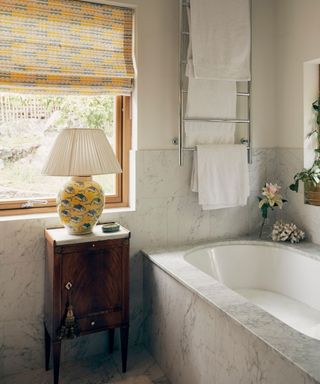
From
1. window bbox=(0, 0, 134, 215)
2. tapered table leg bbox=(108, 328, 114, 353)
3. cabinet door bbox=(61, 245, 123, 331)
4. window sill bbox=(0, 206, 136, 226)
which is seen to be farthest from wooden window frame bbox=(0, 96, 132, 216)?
tapered table leg bbox=(108, 328, 114, 353)

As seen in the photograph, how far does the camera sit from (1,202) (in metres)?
2.37

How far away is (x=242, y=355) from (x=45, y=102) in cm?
183

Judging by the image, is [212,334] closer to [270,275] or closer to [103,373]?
[103,373]

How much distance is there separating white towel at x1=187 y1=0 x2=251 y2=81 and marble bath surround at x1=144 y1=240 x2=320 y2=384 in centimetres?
121

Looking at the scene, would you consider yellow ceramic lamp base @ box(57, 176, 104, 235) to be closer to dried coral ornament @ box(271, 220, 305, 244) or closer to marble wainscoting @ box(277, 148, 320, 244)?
dried coral ornament @ box(271, 220, 305, 244)

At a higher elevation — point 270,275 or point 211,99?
point 211,99

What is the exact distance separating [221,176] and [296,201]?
2.02 ft

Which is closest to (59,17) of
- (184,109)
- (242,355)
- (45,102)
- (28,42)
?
(28,42)

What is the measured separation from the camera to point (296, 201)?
2877 millimetres

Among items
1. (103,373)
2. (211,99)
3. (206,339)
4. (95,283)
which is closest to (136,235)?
(95,283)

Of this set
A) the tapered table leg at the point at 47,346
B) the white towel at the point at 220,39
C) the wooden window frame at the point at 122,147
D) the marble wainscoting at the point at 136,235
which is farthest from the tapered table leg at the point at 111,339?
the white towel at the point at 220,39

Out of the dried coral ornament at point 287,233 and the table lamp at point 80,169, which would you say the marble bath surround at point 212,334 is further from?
the table lamp at point 80,169

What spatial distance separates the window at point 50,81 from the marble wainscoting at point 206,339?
0.93m

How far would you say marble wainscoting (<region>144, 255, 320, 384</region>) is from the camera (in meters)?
1.36
